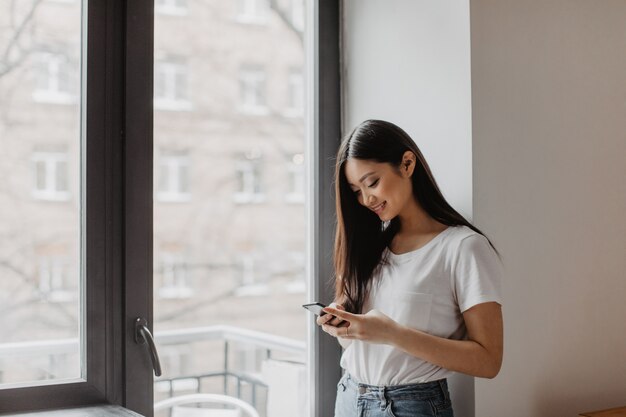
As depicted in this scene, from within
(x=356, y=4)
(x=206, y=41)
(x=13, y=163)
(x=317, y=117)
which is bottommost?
(x=13, y=163)

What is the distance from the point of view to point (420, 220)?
5.82ft

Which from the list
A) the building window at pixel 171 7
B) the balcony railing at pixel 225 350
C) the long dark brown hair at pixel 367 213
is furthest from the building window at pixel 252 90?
the balcony railing at pixel 225 350

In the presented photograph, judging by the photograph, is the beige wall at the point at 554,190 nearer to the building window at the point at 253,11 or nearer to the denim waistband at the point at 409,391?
the denim waistband at the point at 409,391

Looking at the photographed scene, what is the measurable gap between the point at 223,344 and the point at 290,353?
24cm

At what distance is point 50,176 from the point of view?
185 centimetres

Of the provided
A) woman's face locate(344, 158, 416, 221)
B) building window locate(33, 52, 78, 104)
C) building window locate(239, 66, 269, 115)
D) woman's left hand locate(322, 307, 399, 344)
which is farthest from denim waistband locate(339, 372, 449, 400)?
building window locate(33, 52, 78, 104)

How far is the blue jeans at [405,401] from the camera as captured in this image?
1614 millimetres

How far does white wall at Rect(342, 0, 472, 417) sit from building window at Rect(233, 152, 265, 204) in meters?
Answer: 0.33

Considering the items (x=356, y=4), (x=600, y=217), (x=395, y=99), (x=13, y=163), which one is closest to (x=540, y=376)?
(x=600, y=217)

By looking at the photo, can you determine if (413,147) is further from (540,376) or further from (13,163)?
(13,163)

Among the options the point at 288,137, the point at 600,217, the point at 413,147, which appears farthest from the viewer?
the point at 288,137

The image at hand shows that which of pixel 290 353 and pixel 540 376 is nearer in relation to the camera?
pixel 540 376

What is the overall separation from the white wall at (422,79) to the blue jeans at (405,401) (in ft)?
0.56

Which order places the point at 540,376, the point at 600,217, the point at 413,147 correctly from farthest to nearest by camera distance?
1. the point at 600,217
2. the point at 540,376
3. the point at 413,147
